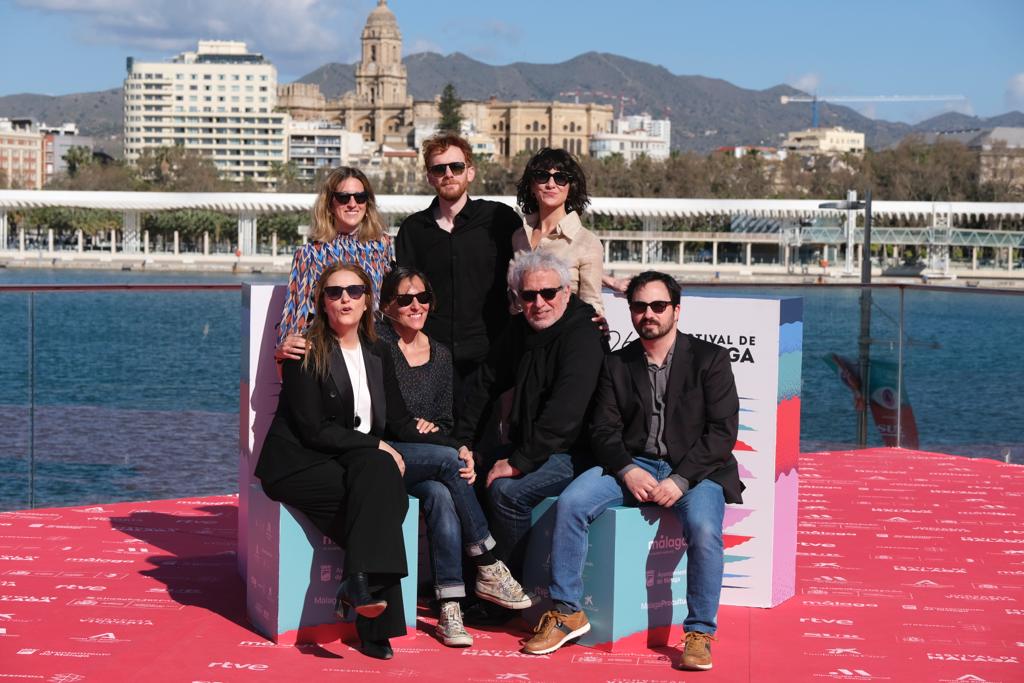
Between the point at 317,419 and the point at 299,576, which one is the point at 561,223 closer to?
the point at 317,419

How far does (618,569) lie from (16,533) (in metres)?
2.53

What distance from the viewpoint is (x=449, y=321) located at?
13.3 ft

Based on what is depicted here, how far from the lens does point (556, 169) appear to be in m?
3.90

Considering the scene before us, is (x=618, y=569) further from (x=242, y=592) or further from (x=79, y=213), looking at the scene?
(x=79, y=213)

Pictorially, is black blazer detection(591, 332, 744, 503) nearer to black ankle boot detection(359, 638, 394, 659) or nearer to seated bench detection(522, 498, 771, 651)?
seated bench detection(522, 498, 771, 651)

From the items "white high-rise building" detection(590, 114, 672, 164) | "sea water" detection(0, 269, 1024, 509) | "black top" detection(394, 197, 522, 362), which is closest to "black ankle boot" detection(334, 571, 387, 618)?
"black top" detection(394, 197, 522, 362)

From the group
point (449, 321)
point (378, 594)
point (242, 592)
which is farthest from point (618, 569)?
point (242, 592)

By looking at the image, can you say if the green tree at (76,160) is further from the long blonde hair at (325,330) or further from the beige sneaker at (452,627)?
the beige sneaker at (452,627)

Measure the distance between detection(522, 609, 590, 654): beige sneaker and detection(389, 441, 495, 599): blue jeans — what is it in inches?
9.9

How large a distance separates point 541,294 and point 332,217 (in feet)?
2.21

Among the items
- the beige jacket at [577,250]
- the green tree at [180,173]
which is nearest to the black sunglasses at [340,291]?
the beige jacket at [577,250]

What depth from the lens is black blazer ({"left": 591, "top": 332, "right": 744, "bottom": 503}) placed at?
145 inches

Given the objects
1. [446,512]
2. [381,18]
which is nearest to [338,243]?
[446,512]

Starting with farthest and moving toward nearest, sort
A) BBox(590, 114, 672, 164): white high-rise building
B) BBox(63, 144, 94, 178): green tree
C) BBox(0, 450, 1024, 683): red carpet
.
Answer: BBox(590, 114, 672, 164): white high-rise building
BBox(63, 144, 94, 178): green tree
BBox(0, 450, 1024, 683): red carpet
